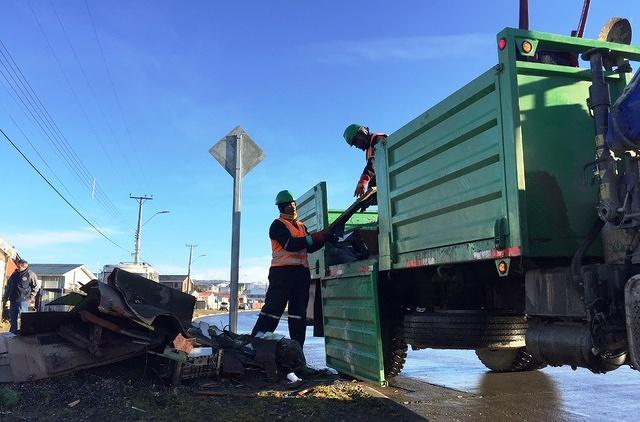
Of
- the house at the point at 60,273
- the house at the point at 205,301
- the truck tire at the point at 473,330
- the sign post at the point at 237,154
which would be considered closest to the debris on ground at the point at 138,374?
the truck tire at the point at 473,330

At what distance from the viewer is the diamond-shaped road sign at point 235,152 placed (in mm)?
7531

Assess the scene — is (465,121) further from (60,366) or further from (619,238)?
(60,366)

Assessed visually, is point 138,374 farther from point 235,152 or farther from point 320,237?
point 235,152

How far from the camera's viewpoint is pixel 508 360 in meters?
6.87

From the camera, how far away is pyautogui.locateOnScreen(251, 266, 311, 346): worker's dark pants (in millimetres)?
6598

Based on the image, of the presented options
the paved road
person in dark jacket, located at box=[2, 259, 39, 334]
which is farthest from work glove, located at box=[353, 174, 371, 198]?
person in dark jacket, located at box=[2, 259, 39, 334]

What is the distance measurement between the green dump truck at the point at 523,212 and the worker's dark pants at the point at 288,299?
1611 mm

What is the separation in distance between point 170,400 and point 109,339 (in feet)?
3.25

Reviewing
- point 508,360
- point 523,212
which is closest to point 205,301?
point 508,360

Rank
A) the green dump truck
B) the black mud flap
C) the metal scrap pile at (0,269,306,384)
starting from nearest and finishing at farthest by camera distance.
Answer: the black mud flap → the green dump truck → the metal scrap pile at (0,269,306,384)

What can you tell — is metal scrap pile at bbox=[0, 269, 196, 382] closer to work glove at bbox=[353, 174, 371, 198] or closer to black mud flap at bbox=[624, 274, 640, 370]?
work glove at bbox=[353, 174, 371, 198]

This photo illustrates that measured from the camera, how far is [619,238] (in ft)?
10.5

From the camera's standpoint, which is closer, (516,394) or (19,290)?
(516,394)

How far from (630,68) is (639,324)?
1913 mm
